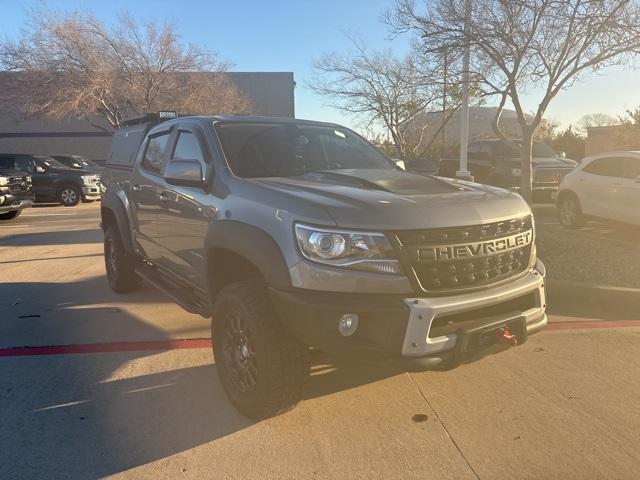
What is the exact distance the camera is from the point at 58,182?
1852 centimetres

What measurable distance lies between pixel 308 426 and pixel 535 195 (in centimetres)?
1172

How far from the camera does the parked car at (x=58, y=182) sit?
1825 centimetres

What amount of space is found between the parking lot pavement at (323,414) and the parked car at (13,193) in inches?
370

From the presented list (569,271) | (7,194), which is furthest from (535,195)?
(7,194)

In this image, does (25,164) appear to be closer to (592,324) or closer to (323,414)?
(323,414)

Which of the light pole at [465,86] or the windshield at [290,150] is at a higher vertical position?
the light pole at [465,86]

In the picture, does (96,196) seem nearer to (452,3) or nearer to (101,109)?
(101,109)

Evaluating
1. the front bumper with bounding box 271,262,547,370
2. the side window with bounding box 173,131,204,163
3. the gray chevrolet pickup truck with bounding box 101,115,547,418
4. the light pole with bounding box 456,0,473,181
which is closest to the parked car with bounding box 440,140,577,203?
the light pole with bounding box 456,0,473,181

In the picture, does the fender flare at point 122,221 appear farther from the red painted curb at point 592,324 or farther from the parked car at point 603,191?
the parked car at point 603,191

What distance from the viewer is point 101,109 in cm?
2550

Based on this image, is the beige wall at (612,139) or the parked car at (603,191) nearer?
the parked car at (603,191)

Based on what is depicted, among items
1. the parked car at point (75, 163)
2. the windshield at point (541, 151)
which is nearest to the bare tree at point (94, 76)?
the parked car at point (75, 163)

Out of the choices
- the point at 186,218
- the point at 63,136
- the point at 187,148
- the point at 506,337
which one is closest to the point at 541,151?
the point at 187,148

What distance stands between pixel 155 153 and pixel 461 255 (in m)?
3.36
